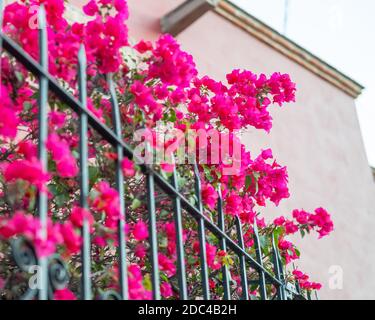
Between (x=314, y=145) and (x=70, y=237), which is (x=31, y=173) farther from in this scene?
(x=314, y=145)

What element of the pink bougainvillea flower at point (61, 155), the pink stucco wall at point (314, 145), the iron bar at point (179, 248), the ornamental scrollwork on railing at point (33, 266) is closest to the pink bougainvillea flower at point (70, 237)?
the ornamental scrollwork on railing at point (33, 266)

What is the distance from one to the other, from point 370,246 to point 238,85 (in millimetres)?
4869

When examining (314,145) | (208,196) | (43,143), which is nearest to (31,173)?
(43,143)

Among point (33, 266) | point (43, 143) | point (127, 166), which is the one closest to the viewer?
point (33, 266)

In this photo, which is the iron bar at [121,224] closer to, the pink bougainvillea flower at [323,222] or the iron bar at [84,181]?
the iron bar at [84,181]

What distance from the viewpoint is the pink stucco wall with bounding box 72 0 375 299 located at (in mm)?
6324

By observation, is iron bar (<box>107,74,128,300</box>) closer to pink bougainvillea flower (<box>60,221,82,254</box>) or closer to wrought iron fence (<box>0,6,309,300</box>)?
wrought iron fence (<box>0,6,309,300</box>)

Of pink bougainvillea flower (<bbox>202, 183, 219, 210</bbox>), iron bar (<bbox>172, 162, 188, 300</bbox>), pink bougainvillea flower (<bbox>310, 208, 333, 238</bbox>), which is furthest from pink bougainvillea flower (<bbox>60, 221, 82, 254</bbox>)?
pink bougainvillea flower (<bbox>310, 208, 333, 238</bbox>)

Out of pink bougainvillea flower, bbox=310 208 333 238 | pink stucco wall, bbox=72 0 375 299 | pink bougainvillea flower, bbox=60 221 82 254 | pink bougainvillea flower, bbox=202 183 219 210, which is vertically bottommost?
pink bougainvillea flower, bbox=60 221 82 254

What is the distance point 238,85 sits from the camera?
3.52 meters

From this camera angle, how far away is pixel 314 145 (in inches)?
297

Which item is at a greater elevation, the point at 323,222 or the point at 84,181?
the point at 323,222
